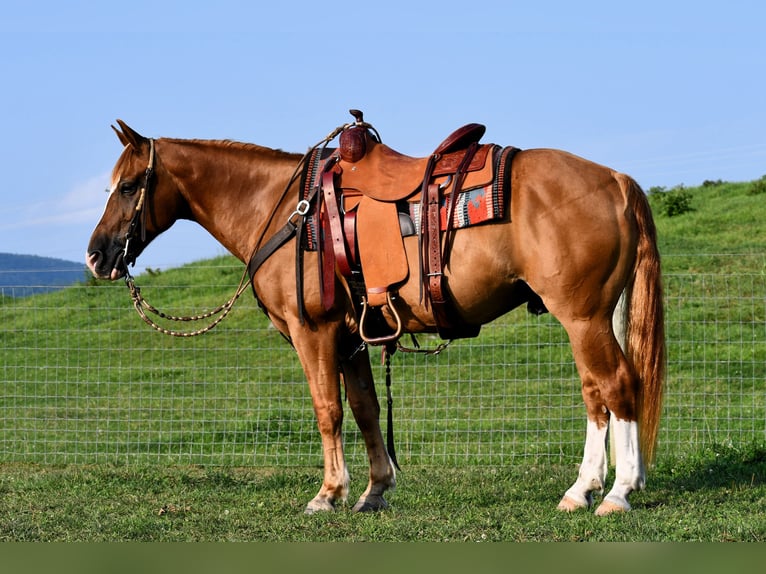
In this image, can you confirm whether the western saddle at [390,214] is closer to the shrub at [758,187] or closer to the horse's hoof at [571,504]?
the horse's hoof at [571,504]

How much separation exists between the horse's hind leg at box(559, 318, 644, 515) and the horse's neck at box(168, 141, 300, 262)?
6.87 feet

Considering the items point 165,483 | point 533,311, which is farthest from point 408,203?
→ point 165,483

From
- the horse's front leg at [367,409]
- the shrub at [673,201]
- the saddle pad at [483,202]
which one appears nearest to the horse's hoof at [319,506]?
the horse's front leg at [367,409]

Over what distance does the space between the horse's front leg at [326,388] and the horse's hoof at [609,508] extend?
151 cm

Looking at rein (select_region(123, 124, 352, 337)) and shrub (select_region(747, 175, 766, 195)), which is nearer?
rein (select_region(123, 124, 352, 337))

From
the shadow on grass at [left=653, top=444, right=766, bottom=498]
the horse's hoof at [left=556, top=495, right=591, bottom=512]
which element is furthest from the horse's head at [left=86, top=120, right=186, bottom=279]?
the shadow on grass at [left=653, top=444, right=766, bottom=498]

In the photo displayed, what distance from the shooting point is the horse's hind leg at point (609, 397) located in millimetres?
5012

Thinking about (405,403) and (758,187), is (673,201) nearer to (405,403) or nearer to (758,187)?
(758,187)

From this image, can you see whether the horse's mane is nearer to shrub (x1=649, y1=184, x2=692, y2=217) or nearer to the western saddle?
the western saddle

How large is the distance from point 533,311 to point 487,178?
89 cm

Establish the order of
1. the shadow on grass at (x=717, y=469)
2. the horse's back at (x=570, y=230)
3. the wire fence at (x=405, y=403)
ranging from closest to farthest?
the horse's back at (x=570, y=230)
the shadow on grass at (x=717, y=469)
the wire fence at (x=405, y=403)

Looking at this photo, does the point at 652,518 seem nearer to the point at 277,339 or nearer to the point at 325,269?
the point at 325,269

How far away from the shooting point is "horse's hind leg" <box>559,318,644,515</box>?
16.4ft

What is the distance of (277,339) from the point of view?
14008mm
